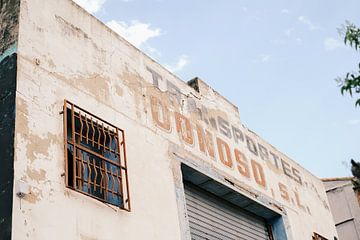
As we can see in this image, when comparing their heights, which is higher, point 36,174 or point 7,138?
point 7,138

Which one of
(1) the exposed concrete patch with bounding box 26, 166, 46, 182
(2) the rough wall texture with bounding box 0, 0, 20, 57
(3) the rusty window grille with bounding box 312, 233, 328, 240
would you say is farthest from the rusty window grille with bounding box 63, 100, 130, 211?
(3) the rusty window grille with bounding box 312, 233, 328, 240

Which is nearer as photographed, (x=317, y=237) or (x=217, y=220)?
(x=217, y=220)

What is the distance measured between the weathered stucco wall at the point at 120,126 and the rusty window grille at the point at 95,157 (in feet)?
0.54

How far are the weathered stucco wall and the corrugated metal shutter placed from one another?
445 millimetres

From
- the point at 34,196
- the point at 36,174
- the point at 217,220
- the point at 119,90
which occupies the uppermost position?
the point at 119,90

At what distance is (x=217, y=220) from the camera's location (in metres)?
10.4

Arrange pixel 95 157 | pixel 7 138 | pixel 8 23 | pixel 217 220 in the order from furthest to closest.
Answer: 1. pixel 217 220
2. pixel 95 157
3. pixel 8 23
4. pixel 7 138

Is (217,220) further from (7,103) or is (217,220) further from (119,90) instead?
(7,103)

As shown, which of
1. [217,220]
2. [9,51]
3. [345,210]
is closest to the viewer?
[9,51]

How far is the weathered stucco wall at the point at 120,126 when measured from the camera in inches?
268

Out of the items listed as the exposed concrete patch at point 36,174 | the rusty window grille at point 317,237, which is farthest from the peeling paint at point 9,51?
the rusty window grille at point 317,237

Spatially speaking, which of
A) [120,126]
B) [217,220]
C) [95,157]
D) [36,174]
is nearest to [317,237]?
[217,220]

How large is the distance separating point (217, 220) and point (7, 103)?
15.8 ft

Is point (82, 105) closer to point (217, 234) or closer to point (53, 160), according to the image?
point (53, 160)
